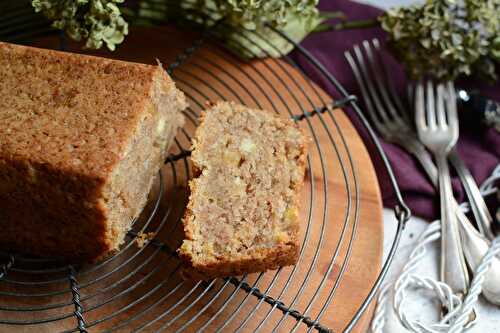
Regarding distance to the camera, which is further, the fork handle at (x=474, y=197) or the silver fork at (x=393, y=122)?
the fork handle at (x=474, y=197)

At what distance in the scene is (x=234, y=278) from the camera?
9.28 feet

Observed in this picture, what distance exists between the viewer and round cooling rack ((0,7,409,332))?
2701 mm

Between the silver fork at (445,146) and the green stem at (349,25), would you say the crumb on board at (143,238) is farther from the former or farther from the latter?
the green stem at (349,25)

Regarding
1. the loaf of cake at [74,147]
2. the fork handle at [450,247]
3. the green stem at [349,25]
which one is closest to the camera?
the loaf of cake at [74,147]

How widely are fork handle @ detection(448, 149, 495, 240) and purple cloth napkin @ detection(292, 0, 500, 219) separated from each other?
0.04 m

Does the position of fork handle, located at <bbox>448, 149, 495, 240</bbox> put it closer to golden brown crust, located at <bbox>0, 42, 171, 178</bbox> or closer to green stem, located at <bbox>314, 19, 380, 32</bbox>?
green stem, located at <bbox>314, 19, 380, 32</bbox>

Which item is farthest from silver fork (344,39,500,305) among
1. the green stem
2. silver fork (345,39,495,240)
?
the green stem

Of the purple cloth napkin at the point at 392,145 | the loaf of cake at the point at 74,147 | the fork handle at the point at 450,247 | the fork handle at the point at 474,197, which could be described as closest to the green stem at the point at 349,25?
the purple cloth napkin at the point at 392,145

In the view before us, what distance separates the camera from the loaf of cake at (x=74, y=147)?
8.21ft

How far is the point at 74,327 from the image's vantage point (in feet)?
8.80

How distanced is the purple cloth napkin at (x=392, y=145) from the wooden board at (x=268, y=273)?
0.23 metres

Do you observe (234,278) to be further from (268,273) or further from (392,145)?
(392,145)

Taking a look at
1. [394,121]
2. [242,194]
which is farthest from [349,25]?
[242,194]

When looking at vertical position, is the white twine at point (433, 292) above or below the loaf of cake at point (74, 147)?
below
